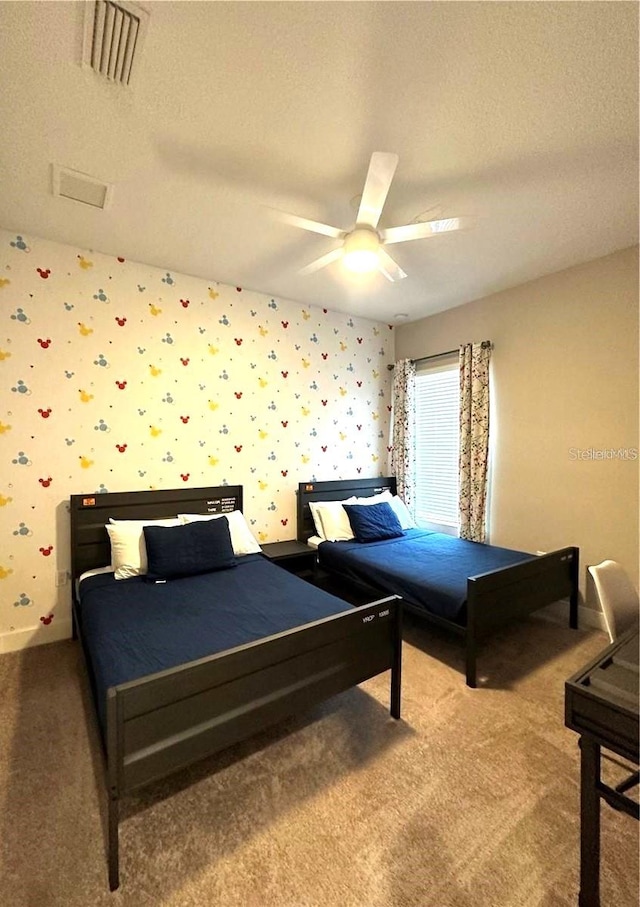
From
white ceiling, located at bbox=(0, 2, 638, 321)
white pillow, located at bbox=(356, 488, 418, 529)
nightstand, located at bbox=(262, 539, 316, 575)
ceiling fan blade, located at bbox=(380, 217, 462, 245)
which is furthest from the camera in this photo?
white pillow, located at bbox=(356, 488, 418, 529)

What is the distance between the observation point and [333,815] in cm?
150

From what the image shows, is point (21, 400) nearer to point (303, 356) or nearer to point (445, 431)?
point (303, 356)

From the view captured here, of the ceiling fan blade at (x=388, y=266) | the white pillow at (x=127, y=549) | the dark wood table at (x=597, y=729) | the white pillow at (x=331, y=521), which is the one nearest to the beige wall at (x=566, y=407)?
the white pillow at (x=331, y=521)

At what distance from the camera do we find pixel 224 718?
1479 millimetres

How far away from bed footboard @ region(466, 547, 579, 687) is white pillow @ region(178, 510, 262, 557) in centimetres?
168

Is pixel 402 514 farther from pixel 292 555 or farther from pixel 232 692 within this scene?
pixel 232 692

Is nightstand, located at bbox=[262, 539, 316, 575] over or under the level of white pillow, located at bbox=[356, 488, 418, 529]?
under

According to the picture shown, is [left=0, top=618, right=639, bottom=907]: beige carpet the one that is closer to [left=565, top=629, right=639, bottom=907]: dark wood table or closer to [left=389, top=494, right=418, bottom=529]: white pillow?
[left=565, top=629, right=639, bottom=907]: dark wood table

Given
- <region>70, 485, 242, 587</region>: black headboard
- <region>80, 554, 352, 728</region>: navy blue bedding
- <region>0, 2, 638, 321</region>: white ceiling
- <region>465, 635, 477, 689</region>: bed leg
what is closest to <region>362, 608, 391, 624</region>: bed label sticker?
<region>80, 554, 352, 728</region>: navy blue bedding

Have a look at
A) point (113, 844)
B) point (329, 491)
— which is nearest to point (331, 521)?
point (329, 491)

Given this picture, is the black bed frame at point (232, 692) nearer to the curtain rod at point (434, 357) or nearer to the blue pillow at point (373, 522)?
the blue pillow at point (373, 522)

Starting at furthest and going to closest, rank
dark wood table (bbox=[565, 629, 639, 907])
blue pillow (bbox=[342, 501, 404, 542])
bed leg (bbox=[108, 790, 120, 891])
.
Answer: blue pillow (bbox=[342, 501, 404, 542]) → bed leg (bbox=[108, 790, 120, 891]) → dark wood table (bbox=[565, 629, 639, 907])

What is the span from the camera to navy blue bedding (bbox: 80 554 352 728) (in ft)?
5.43

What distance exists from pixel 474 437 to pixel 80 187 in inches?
135
